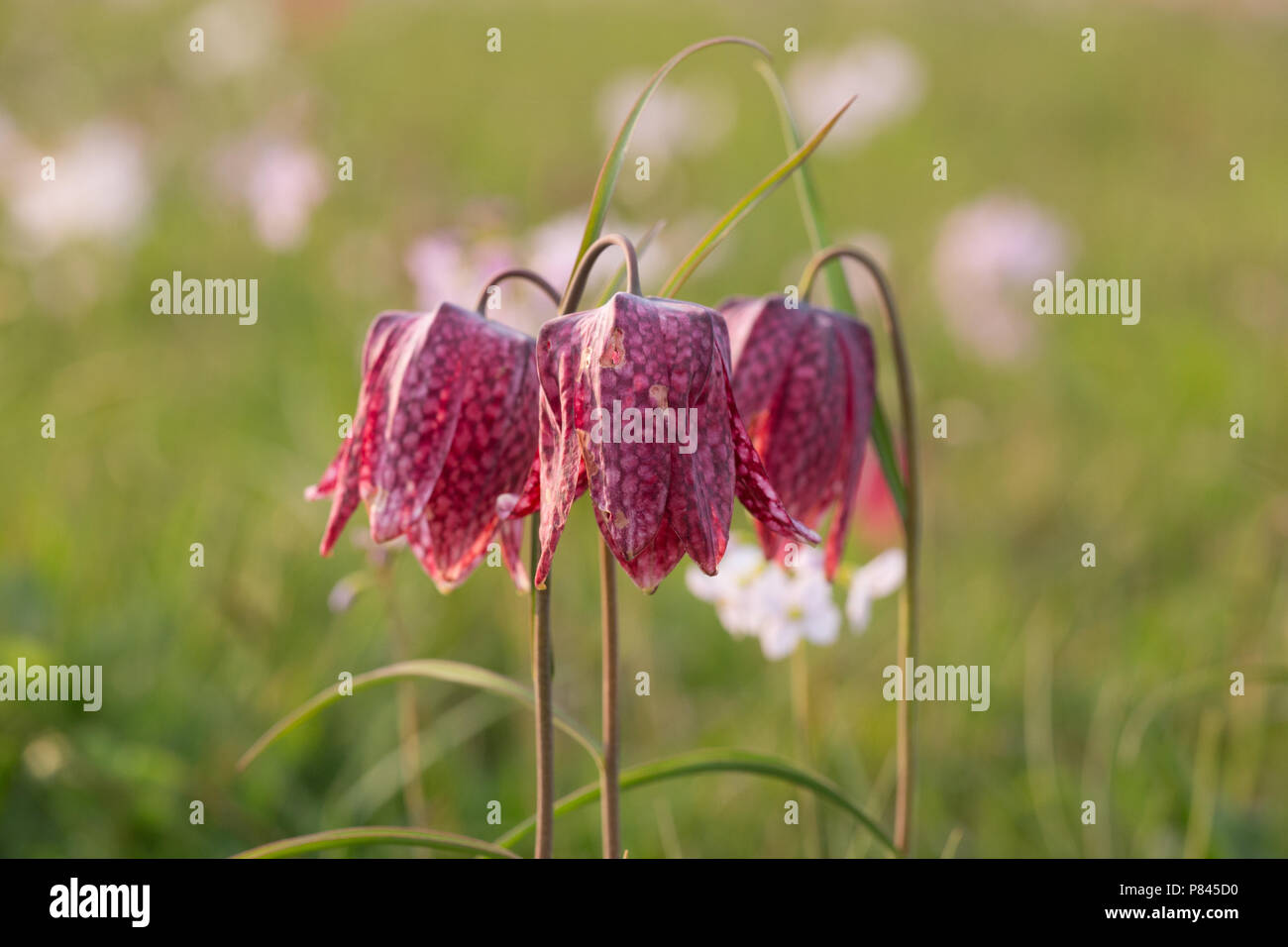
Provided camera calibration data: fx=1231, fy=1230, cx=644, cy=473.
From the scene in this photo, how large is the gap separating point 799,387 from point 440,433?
314mm

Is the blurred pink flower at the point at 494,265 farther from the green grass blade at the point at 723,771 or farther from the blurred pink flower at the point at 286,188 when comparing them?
the green grass blade at the point at 723,771

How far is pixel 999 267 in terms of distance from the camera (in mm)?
2801

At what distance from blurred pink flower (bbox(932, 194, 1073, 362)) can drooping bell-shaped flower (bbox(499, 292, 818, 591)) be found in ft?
7.11

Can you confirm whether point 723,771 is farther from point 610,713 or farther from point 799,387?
point 799,387

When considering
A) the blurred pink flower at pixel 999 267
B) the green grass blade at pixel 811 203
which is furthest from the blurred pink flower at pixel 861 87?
the green grass blade at pixel 811 203

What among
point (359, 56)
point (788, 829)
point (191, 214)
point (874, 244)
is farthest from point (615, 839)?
point (359, 56)

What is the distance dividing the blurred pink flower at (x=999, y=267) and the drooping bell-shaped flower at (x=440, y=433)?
2128 millimetres

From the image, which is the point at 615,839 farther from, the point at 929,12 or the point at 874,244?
the point at 929,12

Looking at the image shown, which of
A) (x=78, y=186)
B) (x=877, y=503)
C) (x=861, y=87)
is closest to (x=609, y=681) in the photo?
(x=877, y=503)

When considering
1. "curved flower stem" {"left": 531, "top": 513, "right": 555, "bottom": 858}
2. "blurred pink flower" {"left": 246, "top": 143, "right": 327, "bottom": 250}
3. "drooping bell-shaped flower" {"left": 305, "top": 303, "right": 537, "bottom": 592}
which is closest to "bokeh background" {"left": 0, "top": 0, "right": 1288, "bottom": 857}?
"blurred pink flower" {"left": 246, "top": 143, "right": 327, "bottom": 250}

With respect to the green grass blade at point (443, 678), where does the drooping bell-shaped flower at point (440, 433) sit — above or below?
above

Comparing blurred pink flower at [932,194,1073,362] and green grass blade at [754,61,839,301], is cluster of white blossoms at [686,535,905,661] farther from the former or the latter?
blurred pink flower at [932,194,1073,362]

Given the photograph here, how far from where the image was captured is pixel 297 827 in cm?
149

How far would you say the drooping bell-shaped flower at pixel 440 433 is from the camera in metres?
0.87
